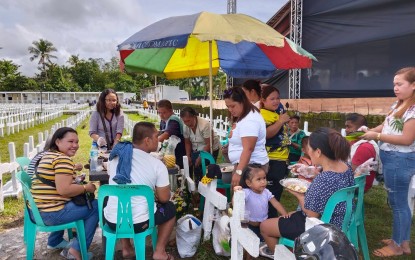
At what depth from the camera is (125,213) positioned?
272 cm

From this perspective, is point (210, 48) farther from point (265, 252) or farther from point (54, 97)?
point (54, 97)

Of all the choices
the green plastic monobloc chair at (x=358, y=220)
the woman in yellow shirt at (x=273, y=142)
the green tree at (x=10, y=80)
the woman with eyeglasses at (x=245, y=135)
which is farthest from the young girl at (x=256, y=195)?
the green tree at (x=10, y=80)

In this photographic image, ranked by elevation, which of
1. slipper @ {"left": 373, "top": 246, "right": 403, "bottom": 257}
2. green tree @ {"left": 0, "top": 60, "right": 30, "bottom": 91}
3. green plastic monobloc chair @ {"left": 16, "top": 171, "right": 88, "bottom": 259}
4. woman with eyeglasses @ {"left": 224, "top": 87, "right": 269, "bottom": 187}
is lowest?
slipper @ {"left": 373, "top": 246, "right": 403, "bottom": 257}

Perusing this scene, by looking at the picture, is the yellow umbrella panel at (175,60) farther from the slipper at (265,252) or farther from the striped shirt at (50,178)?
the slipper at (265,252)

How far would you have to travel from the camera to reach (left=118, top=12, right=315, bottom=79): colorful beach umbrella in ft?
9.81

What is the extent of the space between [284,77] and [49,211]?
11.1 m

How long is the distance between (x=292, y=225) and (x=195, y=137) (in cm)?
265

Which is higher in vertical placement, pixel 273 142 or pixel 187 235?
pixel 273 142

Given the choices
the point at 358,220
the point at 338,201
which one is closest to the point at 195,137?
the point at 358,220

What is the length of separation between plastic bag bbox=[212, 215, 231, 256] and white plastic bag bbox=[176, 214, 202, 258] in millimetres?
189

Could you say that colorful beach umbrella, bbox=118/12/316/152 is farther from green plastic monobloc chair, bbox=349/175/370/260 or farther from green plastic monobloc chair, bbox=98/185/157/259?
green plastic monobloc chair, bbox=349/175/370/260

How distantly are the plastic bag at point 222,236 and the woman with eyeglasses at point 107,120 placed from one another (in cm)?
223

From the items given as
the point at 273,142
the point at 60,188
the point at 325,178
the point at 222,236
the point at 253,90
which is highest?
the point at 253,90

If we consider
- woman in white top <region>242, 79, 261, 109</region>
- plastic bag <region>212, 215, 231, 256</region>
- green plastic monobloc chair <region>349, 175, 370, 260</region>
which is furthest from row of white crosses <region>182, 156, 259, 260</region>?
woman in white top <region>242, 79, 261, 109</region>
